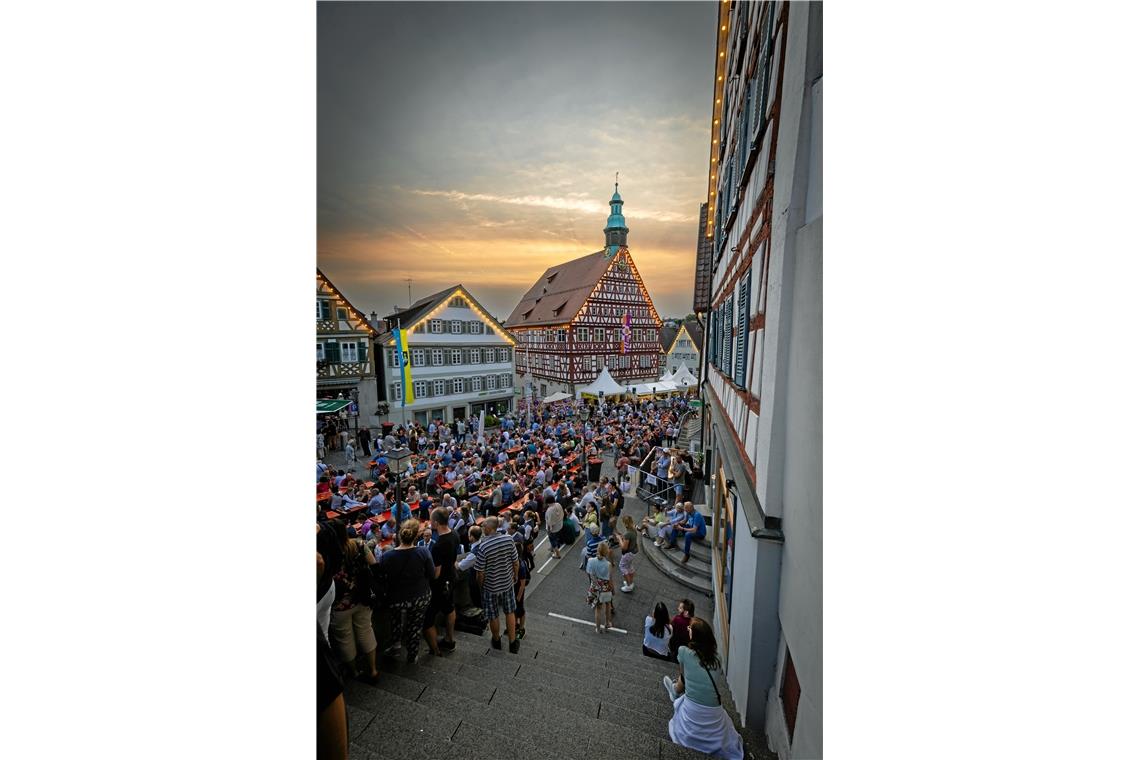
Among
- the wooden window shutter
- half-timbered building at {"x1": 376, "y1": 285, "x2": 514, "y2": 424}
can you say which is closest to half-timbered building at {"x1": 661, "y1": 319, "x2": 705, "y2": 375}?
half-timbered building at {"x1": 376, "y1": 285, "x2": 514, "y2": 424}

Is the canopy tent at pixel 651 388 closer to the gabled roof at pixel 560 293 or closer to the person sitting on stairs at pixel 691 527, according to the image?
the gabled roof at pixel 560 293

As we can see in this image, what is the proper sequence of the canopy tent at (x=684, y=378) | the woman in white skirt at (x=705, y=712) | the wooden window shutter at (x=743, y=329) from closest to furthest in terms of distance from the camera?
the woman in white skirt at (x=705, y=712), the wooden window shutter at (x=743, y=329), the canopy tent at (x=684, y=378)

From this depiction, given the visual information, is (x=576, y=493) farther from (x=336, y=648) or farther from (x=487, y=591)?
(x=336, y=648)

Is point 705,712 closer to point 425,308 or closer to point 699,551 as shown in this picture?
point 699,551

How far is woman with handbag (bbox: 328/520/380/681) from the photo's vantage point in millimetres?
1996

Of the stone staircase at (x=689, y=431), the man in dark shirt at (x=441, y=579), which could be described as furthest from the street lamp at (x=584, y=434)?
the man in dark shirt at (x=441, y=579)

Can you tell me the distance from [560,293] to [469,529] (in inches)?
742

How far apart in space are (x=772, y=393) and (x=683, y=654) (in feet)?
4.42

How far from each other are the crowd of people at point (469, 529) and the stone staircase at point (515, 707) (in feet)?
0.48

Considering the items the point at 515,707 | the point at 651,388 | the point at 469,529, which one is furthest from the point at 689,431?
the point at 515,707

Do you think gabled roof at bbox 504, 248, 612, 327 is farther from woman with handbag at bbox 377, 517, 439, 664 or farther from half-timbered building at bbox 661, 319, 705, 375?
woman with handbag at bbox 377, 517, 439, 664

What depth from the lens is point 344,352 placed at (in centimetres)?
1260

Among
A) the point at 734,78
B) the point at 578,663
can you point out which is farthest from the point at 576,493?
the point at 734,78

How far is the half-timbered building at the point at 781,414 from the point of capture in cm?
152
